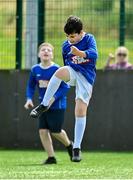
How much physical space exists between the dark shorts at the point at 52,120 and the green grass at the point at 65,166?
53 centimetres

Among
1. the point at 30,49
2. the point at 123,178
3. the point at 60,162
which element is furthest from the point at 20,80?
the point at 123,178

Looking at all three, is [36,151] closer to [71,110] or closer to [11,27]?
[71,110]

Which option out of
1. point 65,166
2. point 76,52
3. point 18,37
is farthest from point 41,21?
point 76,52

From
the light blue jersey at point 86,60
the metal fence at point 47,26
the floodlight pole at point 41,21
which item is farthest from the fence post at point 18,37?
the light blue jersey at point 86,60

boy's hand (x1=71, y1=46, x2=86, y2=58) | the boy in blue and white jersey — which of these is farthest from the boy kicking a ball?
the boy in blue and white jersey

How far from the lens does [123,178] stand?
894 centimetres

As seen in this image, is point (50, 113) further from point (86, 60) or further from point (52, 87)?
point (86, 60)

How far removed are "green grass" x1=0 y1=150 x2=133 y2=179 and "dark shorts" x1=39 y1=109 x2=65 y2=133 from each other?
533mm

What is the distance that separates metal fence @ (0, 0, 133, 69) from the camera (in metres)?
15.0

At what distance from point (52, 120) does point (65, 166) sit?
109 cm

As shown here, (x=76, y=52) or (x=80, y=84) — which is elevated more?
(x=76, y=52)

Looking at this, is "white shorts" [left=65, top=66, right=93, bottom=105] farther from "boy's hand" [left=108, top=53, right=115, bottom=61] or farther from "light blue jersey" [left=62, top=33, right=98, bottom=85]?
"boy's hand" [left=108, top=53, right=115, bottom=61]

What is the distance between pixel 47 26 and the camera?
49.8 ft

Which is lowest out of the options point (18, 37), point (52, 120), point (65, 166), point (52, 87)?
point (65, 166)
